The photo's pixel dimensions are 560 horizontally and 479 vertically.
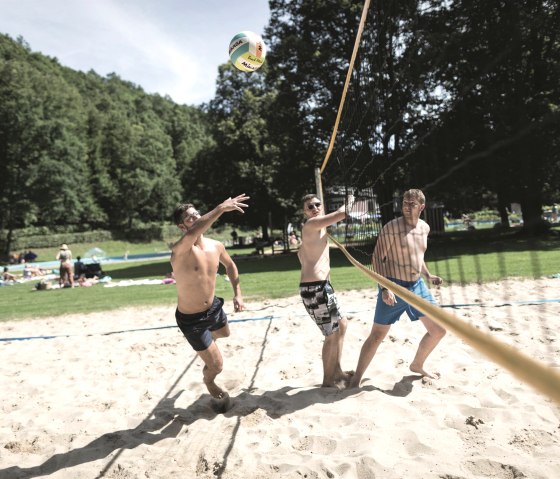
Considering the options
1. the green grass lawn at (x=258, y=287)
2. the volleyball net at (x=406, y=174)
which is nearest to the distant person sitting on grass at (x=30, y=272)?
the green grass lawn at (x=258, y=287)

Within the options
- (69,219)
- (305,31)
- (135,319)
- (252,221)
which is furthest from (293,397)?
(69,219)

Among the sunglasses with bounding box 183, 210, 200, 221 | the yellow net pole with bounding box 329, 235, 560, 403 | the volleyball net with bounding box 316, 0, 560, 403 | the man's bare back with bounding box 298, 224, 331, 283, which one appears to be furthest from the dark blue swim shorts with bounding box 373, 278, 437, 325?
the yellow net pole with bounding box 329, 235, 560, 403

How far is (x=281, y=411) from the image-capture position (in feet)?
10.3

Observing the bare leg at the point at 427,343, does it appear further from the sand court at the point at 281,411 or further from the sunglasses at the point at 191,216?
the sunglasses at the point at 191,216

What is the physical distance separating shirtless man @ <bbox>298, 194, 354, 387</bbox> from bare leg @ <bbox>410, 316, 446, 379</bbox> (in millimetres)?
634

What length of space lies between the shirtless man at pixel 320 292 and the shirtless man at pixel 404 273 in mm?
227

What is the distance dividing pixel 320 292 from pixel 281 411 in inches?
37.8

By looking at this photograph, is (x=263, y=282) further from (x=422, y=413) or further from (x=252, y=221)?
(x=252, y=221)

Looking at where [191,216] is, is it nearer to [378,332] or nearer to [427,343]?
[378,332]

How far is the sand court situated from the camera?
2400 mm

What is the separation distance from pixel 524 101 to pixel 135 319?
6.08 metres

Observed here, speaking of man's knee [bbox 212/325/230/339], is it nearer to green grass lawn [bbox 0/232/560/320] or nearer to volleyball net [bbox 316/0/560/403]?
volleyball net [bbox 316/0/560/403]

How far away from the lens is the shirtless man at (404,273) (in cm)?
330

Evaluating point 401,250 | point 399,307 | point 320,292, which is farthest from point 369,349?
point 401,250
